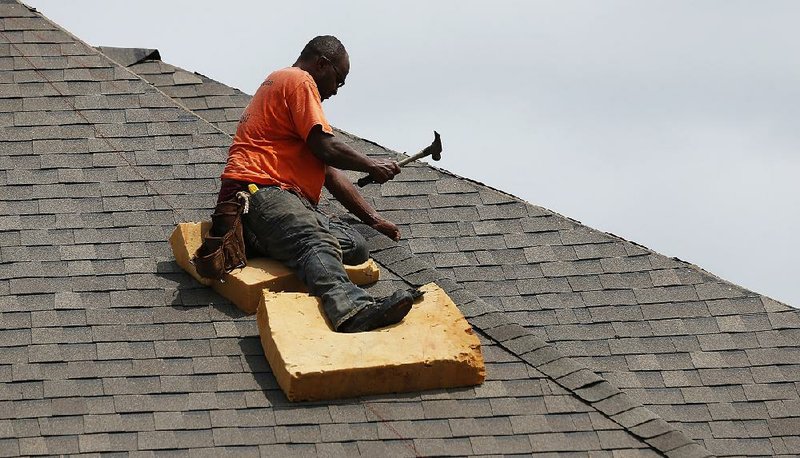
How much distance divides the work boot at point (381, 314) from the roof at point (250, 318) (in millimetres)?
502

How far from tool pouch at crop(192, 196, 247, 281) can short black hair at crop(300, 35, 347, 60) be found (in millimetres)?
1111

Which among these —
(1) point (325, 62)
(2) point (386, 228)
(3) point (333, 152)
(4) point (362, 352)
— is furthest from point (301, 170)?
(4) point (362, 352)

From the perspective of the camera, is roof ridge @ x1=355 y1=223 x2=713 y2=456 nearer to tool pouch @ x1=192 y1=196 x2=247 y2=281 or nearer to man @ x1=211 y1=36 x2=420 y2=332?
man @ x1=211 y1=36 x2=420 y2=332

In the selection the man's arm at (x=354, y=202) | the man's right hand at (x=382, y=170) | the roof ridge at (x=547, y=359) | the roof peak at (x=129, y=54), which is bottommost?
the roof peak at (x=129, y=54)

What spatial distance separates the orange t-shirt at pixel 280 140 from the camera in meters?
11.9

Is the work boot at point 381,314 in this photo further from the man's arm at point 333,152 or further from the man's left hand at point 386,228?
the man's left hand at point 386,228

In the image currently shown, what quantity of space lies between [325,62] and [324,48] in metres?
0.09

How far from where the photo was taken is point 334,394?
10844 mm

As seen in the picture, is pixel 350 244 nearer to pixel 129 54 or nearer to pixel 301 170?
pixel 301 170

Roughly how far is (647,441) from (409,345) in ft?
4.62

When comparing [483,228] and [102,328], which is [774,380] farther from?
[102,328]

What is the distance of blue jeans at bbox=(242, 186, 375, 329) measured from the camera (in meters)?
11.4

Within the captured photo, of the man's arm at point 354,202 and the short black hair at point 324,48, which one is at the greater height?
the short black hair at point 324,48

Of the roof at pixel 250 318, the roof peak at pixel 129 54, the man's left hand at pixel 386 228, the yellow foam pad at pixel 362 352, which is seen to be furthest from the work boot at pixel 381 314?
the roof peak at pixel 129 54
